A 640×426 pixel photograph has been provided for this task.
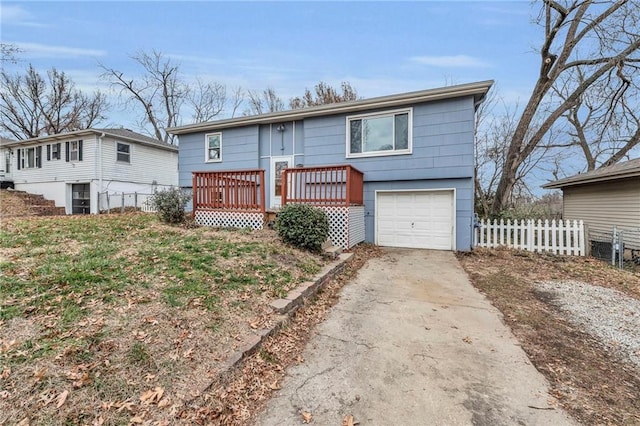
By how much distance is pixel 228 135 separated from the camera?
11125mm

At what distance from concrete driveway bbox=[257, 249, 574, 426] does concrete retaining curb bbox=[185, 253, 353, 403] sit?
0.45 m

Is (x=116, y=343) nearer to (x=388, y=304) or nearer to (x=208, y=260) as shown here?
(x=208, y=260)

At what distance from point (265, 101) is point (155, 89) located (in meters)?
9.68

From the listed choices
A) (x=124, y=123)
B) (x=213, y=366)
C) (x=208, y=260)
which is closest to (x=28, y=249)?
(x=208, y=260)

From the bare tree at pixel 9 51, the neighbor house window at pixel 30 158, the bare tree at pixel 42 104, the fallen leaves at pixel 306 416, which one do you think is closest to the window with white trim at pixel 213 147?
the bare tree at pixel 9 51

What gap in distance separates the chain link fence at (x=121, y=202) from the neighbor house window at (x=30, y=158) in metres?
5.87

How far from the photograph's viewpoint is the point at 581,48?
12.5 meters

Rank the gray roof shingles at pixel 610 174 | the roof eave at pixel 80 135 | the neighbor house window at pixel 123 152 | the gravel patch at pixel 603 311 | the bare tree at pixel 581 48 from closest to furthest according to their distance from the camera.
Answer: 1. the gravel patch at pixel 603 311
2. the gray roof shingles at pixel 610 174
3. the bare tree at pixel 581 48
4. the roof eave at pixel 80 135
5. the neighbor house window at pixel 123 152

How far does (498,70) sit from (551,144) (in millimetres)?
6849

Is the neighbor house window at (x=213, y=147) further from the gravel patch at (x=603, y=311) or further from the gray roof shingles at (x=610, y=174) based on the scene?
the gray roof shingles at (x=610, y=174)

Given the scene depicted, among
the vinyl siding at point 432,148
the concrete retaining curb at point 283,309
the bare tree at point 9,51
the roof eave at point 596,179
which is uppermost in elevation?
the bare tree at point 9,51

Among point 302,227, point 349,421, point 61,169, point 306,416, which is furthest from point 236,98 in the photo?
point 349,421

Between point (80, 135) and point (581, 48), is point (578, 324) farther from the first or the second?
point (80, 135)

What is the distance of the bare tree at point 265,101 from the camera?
23.7m
